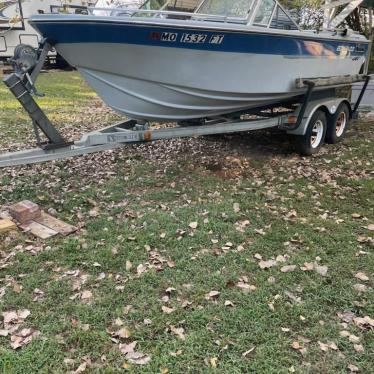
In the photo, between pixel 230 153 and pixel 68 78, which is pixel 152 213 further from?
pixel 68 78

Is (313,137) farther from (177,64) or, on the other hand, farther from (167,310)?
(167,310)

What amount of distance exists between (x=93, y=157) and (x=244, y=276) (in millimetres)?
4074

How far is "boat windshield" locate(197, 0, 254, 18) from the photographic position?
569 centimetres

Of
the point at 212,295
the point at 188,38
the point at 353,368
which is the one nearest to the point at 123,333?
the point at 212,295

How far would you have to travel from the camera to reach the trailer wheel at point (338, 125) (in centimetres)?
758

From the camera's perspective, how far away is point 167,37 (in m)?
4.79

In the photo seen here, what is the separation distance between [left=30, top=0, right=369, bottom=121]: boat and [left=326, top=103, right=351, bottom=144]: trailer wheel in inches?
49.7

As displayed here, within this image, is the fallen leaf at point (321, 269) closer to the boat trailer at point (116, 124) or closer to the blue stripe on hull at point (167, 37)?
the boat trailer at point (116, 124)

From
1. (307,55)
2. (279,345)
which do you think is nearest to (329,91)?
(307,55)

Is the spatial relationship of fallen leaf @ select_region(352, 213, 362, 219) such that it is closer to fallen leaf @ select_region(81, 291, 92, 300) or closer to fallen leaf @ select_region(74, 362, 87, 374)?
fallen leaf @ select_region(81, 291, 92, 300)

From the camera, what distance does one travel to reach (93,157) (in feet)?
23.0

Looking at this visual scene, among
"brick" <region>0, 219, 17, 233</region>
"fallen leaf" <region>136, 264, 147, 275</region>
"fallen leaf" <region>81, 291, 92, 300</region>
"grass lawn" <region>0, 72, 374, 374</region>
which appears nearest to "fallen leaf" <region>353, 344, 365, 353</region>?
"grass lawn" <region>0, 72, 374, 374</region>

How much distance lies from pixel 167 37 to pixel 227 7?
4.88 feet

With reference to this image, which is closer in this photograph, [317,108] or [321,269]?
[321,269]
